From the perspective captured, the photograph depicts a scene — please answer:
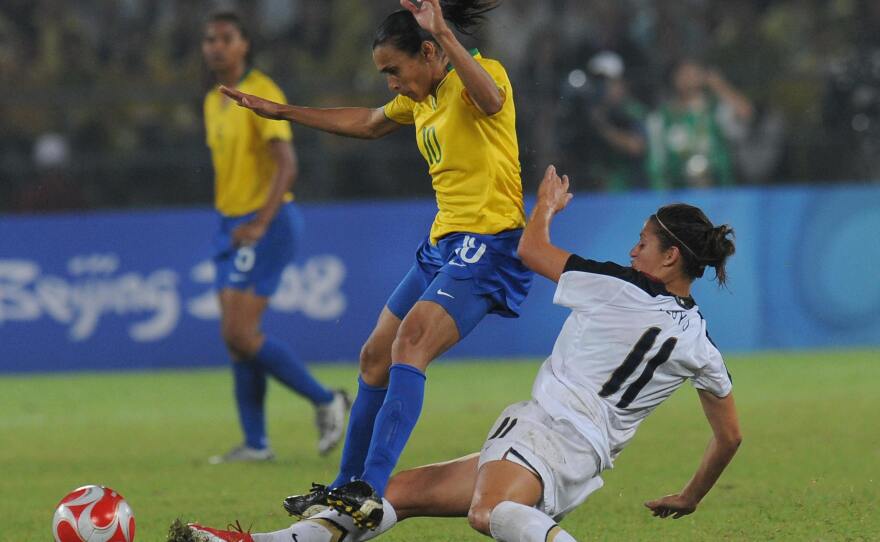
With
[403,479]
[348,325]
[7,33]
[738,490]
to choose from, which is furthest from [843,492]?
[7,33]

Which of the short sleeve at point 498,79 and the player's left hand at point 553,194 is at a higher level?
the short sleeve at point 498,79

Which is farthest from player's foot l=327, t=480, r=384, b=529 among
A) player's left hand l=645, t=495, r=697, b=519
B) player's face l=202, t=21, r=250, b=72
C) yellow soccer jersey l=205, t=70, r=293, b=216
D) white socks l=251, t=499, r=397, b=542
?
player's face l=202, t=21, r=250, b=72

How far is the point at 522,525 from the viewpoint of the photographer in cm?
418

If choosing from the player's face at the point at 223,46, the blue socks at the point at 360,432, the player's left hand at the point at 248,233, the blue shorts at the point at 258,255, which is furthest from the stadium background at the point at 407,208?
the blue socks at the point at 360,432

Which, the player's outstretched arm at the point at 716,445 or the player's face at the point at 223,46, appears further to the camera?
the player's face at the point at 223,46

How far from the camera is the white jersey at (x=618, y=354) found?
4492mm

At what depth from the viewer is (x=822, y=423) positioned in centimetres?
845

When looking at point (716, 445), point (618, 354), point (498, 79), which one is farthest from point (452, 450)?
point (618, 354)

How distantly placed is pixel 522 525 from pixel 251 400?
4.03 metres

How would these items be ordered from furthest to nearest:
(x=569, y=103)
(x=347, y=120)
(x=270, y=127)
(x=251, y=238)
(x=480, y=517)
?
1. (x=569, y=103)
2. (x=270, y=127)
3. (x=251, y=238)
4. (x=347, y=120)
5. (x=480, y=517)

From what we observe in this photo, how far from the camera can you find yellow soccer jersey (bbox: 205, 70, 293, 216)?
8.11 m

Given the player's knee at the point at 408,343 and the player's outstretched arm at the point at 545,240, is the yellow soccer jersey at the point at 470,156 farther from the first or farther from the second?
the player's outstretched arm at the point at 545,240

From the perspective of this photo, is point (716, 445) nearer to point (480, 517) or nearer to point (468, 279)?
point (480, 517)

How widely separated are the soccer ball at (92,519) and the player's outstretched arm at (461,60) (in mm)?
1871
